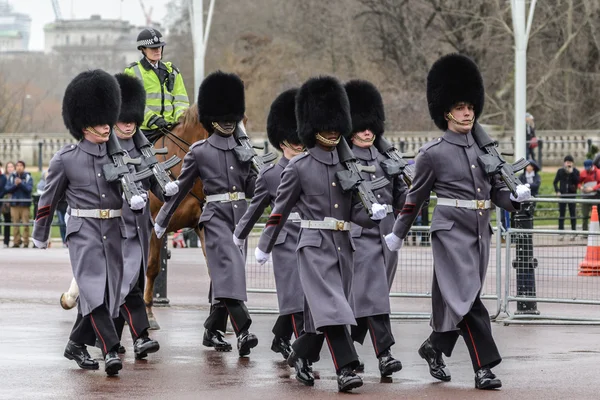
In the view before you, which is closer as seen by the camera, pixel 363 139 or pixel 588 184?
pixel 363 139

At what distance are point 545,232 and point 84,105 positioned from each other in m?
4.35

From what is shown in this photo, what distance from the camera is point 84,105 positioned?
418 inches

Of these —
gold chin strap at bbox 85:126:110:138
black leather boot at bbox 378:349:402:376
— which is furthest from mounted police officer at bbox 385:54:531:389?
gold chin strap at bbox 85:126:110:138

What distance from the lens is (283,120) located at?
11828 millimetres

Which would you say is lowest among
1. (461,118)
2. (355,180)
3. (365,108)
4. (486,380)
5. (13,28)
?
(486,380)

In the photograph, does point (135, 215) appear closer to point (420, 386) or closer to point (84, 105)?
point (84, 105)

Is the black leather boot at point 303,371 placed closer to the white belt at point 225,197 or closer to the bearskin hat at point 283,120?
the white belt at point 225,197

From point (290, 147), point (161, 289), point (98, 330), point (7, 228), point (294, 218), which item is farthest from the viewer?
point (7, 228)

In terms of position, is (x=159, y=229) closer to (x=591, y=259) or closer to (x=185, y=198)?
(x=185, y=198)

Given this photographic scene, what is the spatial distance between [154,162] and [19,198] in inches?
596

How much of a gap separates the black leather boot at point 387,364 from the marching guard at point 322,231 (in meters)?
0.42

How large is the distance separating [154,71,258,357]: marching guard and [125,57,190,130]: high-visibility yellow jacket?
73.5 inches

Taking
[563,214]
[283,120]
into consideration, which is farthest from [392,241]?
[563,214]

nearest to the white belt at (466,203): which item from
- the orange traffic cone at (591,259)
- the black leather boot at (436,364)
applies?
the black leather boot at (436,364)
